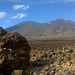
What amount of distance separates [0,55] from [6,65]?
1.78 ft

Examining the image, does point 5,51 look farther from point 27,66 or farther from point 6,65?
point 27,66

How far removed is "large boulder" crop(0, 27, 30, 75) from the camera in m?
5.16

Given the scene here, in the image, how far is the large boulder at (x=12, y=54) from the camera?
5.16 m

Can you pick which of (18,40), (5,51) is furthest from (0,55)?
(18,40)

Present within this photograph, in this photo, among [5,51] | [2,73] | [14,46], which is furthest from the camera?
[14,46]

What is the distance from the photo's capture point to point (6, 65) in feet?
16.9

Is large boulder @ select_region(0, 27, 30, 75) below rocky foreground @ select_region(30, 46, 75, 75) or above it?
above

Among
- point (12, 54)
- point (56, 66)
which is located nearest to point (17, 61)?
point (12, 54)

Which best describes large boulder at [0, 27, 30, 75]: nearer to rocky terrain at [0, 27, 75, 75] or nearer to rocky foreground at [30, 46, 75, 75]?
rocky terrain at [0, 27, 75, 75]

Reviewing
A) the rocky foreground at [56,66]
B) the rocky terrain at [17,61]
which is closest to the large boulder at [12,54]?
the rocky terrain at [17,61]

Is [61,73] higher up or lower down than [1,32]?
lower down

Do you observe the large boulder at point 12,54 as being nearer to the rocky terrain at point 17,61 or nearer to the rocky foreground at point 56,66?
the rocky terrain at point 17,61

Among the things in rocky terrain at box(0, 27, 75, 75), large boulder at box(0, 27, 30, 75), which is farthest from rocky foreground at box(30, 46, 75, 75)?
large boulder at box(0, 27, 30, 75)

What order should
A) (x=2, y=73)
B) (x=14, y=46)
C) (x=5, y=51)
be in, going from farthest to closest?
1. (x=14, y=46)
2. (x=5, y=51)
3. (x=2, y=73)
